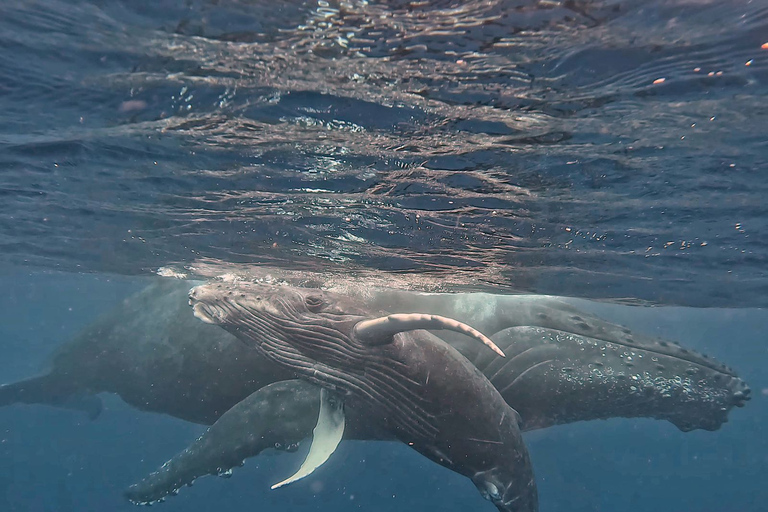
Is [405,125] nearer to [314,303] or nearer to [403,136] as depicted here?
[403,136]

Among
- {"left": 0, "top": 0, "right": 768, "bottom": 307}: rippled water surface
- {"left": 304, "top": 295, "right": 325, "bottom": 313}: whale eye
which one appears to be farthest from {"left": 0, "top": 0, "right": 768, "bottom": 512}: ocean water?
{"left": 304, "top": 295, "right": 325, "bottom": 313}: whale eye

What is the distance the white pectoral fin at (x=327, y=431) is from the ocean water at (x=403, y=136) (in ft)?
14.4

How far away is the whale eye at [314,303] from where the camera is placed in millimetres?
8961

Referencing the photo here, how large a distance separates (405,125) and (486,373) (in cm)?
591

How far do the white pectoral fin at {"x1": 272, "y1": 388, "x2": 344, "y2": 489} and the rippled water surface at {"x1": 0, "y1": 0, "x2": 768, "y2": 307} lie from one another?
4390 millimetres

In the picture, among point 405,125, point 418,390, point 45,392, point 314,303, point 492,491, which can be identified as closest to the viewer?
point 418,390

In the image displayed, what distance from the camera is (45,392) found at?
18.3m

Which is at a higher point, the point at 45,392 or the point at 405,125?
the point at 405,125

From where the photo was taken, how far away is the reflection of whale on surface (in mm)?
9703

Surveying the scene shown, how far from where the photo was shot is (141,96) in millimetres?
7766

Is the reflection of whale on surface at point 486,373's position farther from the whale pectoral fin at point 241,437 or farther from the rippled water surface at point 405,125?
the rippled water surface at point 405,125

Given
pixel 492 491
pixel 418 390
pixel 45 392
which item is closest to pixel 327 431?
pixel 418 390

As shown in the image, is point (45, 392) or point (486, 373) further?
point (45, 392)

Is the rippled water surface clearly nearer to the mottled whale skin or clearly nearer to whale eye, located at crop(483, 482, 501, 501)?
the mottled whale skin
